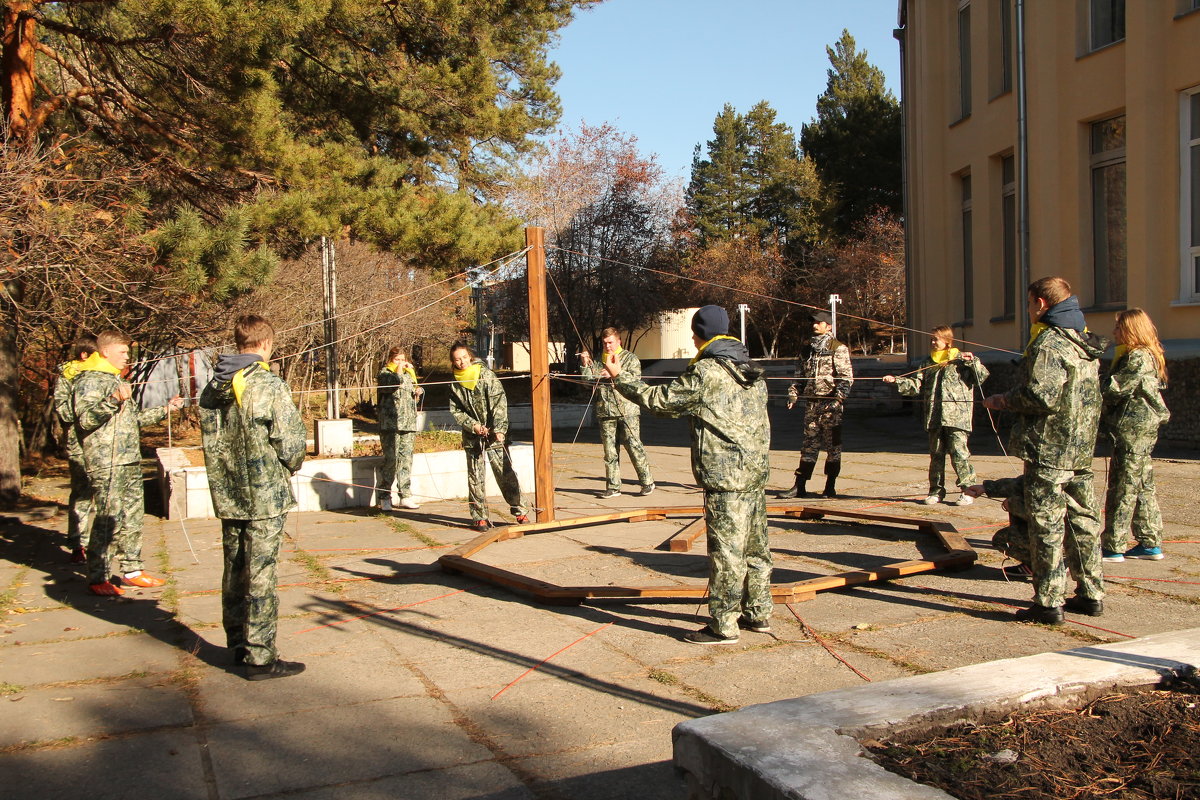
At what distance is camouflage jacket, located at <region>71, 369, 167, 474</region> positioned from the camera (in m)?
7.12

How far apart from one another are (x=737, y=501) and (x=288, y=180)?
7.38 metres

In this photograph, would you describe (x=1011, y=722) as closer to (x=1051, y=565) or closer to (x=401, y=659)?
(x=1051, y=565)

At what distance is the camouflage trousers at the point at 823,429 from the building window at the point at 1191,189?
5953 mm

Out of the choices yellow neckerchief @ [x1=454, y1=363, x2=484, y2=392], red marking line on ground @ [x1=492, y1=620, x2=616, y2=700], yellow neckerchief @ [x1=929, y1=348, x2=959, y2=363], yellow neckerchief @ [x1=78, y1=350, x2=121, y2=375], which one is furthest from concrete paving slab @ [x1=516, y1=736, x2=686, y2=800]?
yellow neckerchief @ [x1=929, y1=348, x2=959, y2=363]

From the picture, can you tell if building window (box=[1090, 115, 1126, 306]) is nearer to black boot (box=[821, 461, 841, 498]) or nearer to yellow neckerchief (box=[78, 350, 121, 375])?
black boot (box=[821, 461, 841, 498])

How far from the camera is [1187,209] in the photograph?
12.6 metres

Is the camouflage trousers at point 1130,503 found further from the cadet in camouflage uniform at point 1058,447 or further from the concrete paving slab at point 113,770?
the concrete paving slab at point 113,770

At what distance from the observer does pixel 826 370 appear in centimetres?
1005

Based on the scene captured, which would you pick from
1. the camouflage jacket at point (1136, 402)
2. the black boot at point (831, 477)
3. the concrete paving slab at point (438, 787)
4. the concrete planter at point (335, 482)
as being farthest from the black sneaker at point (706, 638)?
the concrete planter at point (335, 482)

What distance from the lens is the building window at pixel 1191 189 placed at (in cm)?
1251

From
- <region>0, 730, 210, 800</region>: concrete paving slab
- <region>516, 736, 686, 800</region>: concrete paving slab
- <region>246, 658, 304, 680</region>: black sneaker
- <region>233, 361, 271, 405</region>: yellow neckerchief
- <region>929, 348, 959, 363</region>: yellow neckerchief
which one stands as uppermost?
<region>929, 348, 959, 363</region>: yellow neckerchief

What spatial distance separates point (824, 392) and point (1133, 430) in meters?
3.47

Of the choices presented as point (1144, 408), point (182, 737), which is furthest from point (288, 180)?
point (1144, 408)

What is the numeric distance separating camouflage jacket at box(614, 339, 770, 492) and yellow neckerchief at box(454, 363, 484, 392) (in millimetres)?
4092
